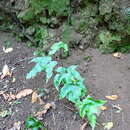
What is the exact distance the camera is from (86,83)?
297 centimetres

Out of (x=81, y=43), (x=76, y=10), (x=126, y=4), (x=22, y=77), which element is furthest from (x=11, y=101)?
(x=126, y=4)

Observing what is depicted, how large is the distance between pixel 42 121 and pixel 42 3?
1.64 metres

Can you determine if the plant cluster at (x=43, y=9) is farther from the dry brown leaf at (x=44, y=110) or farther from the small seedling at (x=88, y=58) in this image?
the dry brown leaf at (x=44, y=110)

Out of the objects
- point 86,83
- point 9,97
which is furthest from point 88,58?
point 9,97

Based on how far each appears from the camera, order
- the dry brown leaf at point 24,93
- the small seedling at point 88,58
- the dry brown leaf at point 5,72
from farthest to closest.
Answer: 1. the small seedling at point 88,58
2. the dry brown leaf at point 5,72
3. the dry brown leaf at point 24,93

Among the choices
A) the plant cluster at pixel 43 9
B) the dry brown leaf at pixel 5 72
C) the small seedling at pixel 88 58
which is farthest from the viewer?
the plant cluster at pixel 43 9

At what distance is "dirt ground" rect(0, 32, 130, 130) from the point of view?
260cm

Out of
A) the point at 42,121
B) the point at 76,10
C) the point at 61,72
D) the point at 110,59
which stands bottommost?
the point at 42,121

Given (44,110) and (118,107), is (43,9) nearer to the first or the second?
(44,110)

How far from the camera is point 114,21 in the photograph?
3.40 meters

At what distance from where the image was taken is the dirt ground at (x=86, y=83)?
2596 millimetres

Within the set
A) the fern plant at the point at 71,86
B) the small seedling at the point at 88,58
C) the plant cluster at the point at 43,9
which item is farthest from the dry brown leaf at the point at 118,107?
the plant cluster at the point at 43,9

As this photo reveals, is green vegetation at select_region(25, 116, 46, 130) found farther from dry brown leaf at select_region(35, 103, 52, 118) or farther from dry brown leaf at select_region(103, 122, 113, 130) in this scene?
dry brown leaf at select_region(103, 122, 113, 130)

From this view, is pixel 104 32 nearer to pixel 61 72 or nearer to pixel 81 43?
pixel 81 43
